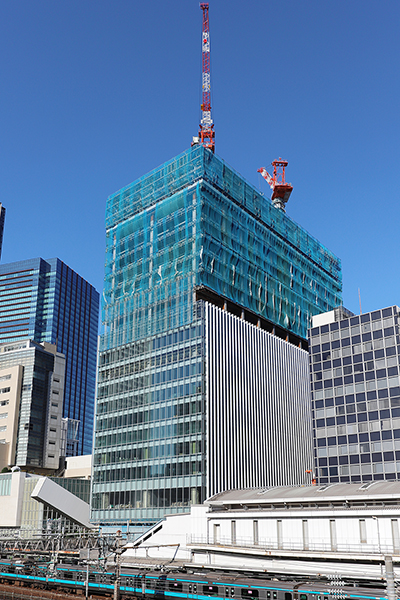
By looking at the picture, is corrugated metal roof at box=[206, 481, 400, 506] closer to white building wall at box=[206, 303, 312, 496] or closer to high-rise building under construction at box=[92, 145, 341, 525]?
high-rise building under construction at box=[92, 145, 341, 525]

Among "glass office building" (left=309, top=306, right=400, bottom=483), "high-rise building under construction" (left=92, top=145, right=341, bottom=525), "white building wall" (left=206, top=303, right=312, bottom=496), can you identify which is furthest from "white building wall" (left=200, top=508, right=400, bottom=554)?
"glass office building" (left=309, top=306, right=400, bottom=483)

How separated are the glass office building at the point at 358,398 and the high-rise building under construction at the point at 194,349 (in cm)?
1377

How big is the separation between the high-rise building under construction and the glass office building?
13772 mm

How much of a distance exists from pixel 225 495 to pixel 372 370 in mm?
34024

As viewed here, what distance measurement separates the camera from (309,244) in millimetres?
162125

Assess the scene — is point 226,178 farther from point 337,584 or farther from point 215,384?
point 337,584

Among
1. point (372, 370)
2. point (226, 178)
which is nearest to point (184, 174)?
point (226, 178)

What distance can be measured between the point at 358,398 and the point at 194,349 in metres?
30.6

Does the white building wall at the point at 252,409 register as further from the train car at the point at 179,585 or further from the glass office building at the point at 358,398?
the train car at the point at 179,585

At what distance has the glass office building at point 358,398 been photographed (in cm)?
9600

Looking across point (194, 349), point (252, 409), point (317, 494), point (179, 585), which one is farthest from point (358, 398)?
point (179, 585)

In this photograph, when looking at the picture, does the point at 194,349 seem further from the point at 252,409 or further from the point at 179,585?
the point at 179,585

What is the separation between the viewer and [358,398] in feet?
332

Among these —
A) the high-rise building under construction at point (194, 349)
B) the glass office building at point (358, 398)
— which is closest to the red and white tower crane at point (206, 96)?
the high-rise building under construction at point (194, 349)
